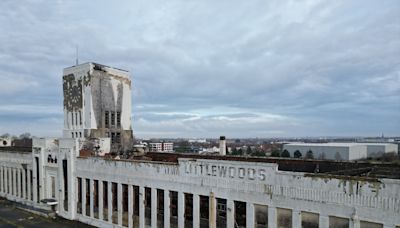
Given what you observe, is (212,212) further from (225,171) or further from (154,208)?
(154,208)

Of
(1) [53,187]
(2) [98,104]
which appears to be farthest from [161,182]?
(2) [98,104]

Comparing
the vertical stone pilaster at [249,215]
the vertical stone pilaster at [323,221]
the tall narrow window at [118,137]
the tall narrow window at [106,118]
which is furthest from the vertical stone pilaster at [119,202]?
the vertical stone pilaster at [323,221]

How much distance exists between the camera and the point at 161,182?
2464 centimetres

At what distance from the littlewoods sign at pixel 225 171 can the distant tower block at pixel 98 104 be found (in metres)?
18.4

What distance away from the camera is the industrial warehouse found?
1634cm

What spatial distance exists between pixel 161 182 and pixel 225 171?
6024 mm

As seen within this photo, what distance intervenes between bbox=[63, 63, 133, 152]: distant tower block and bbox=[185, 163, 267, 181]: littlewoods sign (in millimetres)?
18422

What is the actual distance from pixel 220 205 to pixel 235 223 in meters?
1.49

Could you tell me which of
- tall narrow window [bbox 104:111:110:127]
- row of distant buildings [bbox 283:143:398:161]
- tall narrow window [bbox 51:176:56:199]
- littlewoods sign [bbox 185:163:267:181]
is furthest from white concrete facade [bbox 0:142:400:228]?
row of distant buildings [bbox 283:143:398:161]

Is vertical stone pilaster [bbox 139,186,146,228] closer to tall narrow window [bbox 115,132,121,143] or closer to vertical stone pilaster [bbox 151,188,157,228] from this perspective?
vertical stone pilaster [bbox 151,188,157,228]

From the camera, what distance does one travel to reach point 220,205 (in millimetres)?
21344

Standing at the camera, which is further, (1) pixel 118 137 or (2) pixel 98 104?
(1) pixel 118 137

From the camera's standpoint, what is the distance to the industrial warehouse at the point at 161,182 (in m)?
16.3

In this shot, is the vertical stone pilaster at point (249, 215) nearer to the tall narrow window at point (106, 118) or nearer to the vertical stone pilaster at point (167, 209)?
the vertical stone pilaster at point (167, 209)
